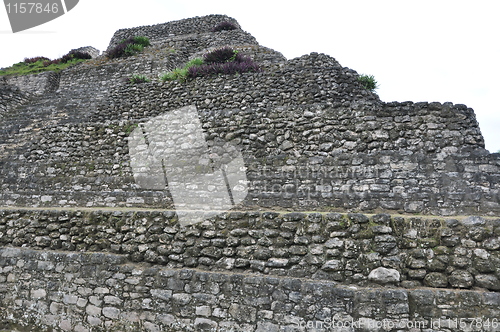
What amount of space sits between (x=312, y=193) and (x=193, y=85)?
637cm

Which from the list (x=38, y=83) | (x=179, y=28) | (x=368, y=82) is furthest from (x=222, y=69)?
(x=38, y=83)

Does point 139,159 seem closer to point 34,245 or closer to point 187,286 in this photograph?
point 34,245

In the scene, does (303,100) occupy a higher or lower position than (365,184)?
higher

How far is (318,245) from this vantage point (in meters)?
4.12

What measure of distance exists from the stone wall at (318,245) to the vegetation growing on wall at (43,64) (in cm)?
1973

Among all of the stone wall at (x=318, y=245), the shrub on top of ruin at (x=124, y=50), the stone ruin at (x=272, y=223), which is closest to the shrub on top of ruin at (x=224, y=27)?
the shrub on top of ruin at (x=124, y=50)

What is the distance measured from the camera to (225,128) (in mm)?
8125

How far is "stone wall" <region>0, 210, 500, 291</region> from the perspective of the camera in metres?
3.68

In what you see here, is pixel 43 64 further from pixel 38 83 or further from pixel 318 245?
pixel 318 245

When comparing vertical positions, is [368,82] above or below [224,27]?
below

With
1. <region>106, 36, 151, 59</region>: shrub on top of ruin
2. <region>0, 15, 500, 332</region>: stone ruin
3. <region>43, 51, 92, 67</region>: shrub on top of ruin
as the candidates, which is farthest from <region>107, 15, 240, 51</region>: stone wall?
<region>0, 15, 500, 332</region>: stone ruin

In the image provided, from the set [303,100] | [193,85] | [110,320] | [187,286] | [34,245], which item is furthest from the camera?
[193,85]

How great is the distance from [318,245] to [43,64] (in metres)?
26.1

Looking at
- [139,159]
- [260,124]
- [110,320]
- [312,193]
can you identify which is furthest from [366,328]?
[139,159]
